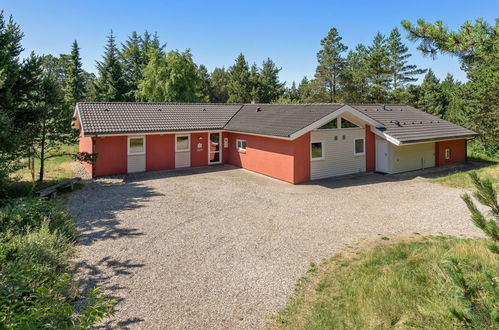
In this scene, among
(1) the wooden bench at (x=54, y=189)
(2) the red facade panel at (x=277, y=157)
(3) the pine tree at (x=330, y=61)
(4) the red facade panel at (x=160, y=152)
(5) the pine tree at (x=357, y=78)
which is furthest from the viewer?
(3) the pine tree at (x=330, y=61)

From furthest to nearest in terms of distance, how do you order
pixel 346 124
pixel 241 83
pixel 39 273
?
pixel 241 83 < pixel 346 124 < pixel 39 273

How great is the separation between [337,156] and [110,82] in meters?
34.3

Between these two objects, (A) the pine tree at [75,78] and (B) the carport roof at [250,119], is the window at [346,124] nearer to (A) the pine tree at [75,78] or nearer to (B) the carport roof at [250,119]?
(B) the carport roof at [250,119]

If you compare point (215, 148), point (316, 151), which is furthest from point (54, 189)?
point (316, 151)

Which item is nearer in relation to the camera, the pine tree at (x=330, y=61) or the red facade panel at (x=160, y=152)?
the red facade panel at (x=160, y=152)

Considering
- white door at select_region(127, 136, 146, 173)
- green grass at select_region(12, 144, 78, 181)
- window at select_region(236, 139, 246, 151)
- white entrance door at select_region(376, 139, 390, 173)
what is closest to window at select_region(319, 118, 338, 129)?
white entrance door at select_region(376, 139, 390, 173)

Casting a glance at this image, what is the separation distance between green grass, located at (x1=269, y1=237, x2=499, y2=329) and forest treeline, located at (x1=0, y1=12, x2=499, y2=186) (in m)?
3.68

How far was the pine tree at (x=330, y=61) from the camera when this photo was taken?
134 ft

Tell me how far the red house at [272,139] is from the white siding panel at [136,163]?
2 centimetres

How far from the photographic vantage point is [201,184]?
1535 cm

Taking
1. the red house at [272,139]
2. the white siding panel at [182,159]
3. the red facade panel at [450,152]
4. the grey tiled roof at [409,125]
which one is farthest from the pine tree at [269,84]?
the red facade panel at [450,152]

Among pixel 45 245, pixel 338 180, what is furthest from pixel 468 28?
pixel 338 180

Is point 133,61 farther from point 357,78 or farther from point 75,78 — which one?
point 357,78

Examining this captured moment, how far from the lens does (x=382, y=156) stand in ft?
59.3
